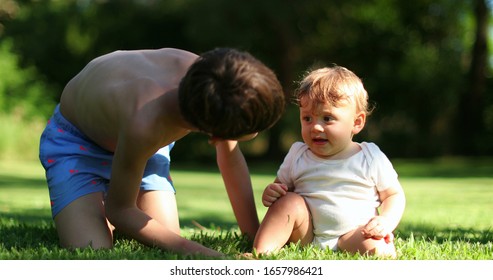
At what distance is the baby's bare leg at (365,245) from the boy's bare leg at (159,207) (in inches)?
43.1

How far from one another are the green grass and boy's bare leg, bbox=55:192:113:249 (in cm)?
10

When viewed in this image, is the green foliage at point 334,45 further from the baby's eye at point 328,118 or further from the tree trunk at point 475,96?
the baby's eye at point 328,118

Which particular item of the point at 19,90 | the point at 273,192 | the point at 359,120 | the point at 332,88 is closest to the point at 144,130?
the point at 273,192

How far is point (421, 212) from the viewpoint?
6.23 meters

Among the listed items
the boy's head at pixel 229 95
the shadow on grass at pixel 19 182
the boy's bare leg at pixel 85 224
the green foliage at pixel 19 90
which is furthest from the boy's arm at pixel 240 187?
the green foliage at pixel 19 90

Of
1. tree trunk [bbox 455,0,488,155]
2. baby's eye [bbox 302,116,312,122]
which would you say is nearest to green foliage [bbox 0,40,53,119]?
tree trunk [bbox 455,0,488,155]

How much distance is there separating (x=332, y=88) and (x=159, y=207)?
1.26m

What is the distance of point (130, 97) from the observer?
328 centimetres

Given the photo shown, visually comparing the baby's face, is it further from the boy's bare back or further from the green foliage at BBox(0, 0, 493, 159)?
the green foliage at BBox(0, 0, 493, 159)

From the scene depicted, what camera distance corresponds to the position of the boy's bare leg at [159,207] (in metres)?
3.95

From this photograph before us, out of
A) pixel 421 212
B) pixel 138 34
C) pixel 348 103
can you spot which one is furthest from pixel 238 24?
pixel 348 103

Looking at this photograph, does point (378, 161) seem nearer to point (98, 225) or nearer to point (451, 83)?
point (98, 225)

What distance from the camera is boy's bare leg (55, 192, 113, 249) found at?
348 cm

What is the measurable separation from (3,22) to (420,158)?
13.4 metres
